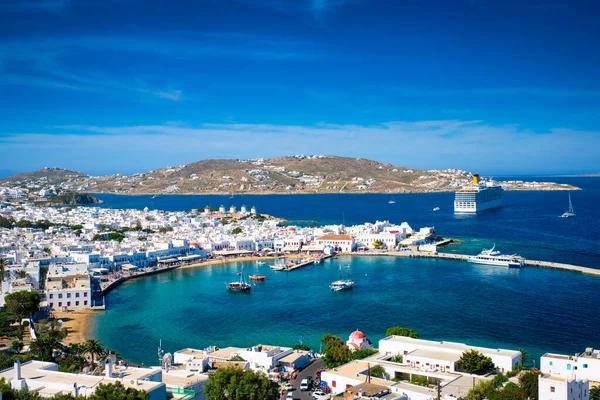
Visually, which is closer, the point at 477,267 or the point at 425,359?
the point at 425,359

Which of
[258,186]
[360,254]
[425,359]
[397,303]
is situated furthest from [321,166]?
[425,359]

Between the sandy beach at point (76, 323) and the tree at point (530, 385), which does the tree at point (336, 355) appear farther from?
the sandy beach at point (76, 323)

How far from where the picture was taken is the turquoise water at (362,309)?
51.6ft

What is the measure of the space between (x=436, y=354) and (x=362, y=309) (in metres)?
7.12

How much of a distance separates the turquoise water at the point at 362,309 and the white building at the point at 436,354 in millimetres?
2538

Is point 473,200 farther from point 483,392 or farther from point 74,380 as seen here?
point 74,380

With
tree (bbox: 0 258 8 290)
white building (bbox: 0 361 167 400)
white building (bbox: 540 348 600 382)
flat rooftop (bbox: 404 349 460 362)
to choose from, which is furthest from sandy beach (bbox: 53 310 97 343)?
white building (bbox: 540 348 600 382)

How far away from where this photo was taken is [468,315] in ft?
58.6

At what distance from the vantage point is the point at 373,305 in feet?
64.6

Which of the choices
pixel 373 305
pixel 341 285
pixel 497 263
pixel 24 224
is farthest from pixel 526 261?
pixel 24 224

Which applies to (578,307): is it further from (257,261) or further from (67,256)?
A: (67,256)

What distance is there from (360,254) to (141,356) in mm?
19797

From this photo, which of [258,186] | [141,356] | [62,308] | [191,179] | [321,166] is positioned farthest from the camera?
[321,166]

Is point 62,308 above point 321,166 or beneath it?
beneath
